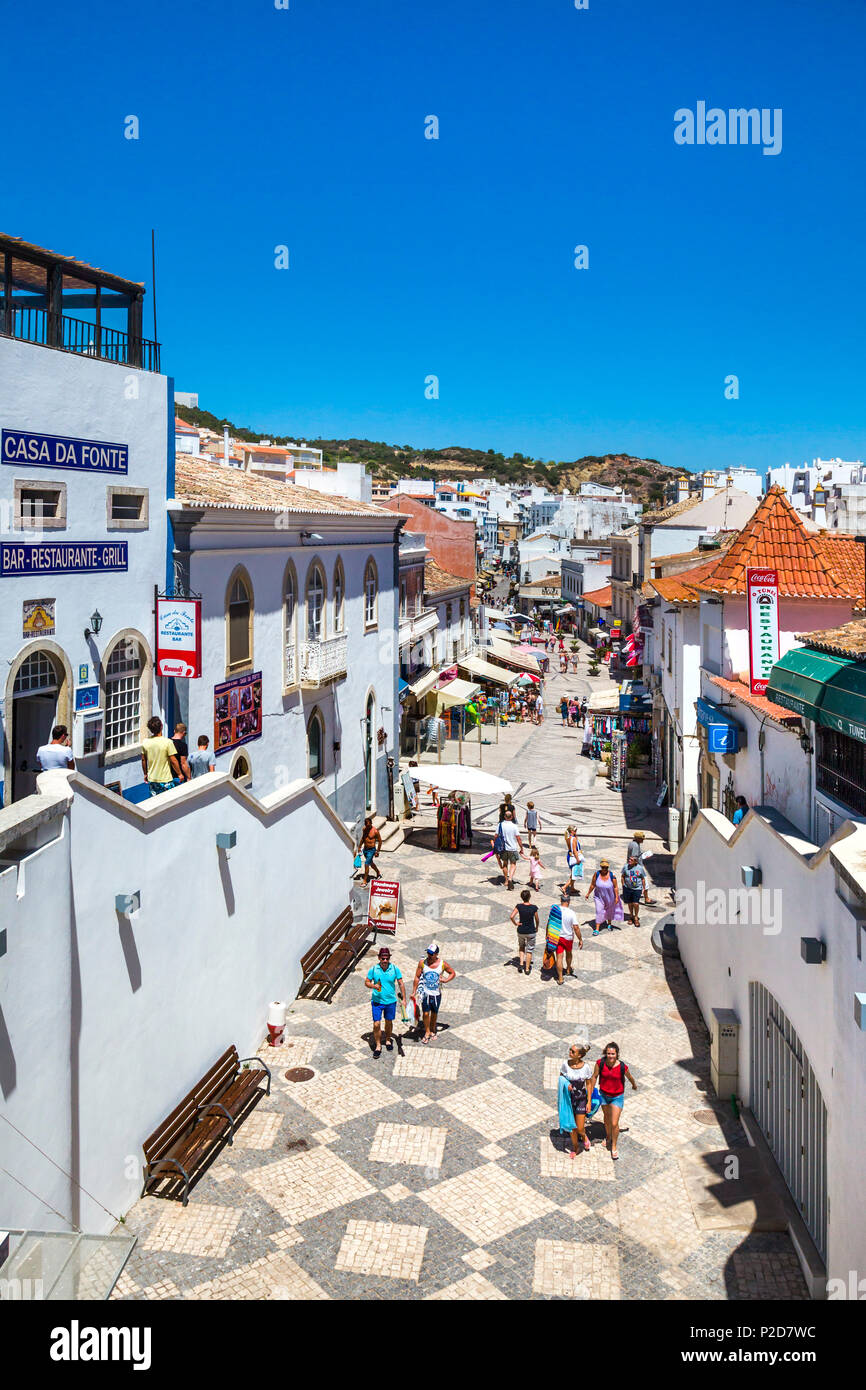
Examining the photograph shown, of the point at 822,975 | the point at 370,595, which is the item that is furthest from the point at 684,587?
the point at 822,975

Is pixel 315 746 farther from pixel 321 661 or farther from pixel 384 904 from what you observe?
pixel 384 904

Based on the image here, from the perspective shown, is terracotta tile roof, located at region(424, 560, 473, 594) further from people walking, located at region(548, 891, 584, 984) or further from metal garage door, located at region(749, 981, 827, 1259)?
metal garage door, located at region(749, 981, 827, 1259)

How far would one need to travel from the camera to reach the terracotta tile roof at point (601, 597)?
73.7 meters

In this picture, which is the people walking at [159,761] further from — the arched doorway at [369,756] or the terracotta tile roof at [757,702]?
the arched doorway at [369,756]

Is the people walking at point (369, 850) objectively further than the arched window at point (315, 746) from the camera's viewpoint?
No

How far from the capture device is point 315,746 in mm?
22297

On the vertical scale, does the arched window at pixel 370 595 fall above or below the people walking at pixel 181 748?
above

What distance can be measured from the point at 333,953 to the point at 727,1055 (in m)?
6.44

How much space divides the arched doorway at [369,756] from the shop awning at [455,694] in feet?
30.3

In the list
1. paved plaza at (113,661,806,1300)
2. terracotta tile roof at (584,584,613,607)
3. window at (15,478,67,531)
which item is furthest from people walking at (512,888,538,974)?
terracotta tile roof at (584,584,613,607)

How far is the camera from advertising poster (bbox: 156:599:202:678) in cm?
1452

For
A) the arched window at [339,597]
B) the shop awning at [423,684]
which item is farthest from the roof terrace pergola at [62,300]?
the shop awning at [423,684]
